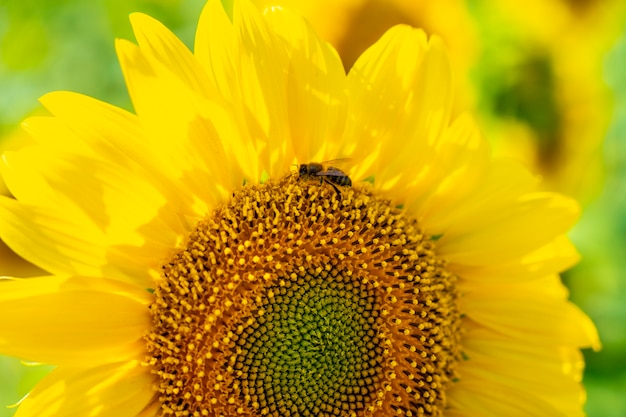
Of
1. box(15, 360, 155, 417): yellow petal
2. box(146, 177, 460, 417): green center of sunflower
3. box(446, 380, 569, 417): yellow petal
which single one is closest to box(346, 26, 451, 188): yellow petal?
box(146, 177, 460, 417): green center of sunflower

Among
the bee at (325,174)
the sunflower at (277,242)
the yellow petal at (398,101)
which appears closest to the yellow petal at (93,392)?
the sunflower at (277,242)

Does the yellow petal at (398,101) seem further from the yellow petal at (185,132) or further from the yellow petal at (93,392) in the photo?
the yellow petal at (93,392)

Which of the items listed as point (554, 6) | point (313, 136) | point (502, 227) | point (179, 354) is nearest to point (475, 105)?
point (554, 6)

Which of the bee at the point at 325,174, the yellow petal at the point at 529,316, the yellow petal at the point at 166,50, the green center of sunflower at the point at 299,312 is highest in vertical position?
the yellow petal at the point at 529,316

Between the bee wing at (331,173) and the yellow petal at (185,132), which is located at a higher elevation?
the bee wing at (331,173)

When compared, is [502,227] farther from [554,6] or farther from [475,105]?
[554,6]

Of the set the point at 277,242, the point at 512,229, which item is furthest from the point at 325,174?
the point at 512,229

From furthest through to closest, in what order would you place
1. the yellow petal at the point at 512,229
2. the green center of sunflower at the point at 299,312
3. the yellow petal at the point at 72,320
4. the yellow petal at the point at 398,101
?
1. the yellow petal at the point at 512,229
2. the yellow petal at the point at 398,101
3. the green center of sunflower at the point at 299,312
4. the yellow petal at the point at 72,320
